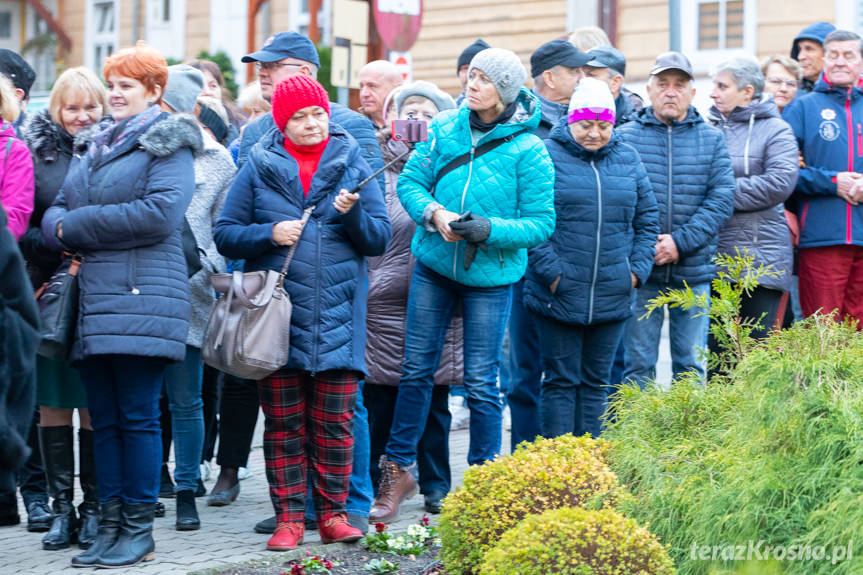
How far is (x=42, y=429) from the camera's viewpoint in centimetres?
595

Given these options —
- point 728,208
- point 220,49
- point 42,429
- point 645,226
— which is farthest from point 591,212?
point 220,49

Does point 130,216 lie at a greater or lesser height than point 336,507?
greater

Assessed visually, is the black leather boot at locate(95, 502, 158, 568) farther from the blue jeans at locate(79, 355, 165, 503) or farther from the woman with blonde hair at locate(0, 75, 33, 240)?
the woman with blonde hair at locate(0, 75, 33, 240)

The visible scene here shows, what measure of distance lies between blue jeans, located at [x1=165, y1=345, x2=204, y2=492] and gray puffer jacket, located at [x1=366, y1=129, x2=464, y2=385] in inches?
36.8

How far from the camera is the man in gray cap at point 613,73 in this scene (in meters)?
7.78

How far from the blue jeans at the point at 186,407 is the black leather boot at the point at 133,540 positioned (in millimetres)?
801

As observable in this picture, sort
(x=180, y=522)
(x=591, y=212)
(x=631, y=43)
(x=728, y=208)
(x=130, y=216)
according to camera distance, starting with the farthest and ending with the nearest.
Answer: (x=631, y=43)
(x=728, y=208)
(x=591, y=212)
(x=180, y=522)
(x=130, y=216)

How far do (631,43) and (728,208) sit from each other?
12.8 m

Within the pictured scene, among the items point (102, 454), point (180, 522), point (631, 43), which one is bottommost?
point (180, 522)

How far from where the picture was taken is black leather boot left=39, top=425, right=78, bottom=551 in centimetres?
580

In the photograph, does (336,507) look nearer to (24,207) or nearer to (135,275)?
(135,275)

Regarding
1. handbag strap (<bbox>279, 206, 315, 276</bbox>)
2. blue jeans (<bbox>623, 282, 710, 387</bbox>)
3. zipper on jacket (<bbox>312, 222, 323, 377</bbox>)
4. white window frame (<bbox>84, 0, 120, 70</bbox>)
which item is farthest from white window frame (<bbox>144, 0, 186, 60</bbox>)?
zipper on jacket (<bbox>312, 222, 323, 377</bbox>)

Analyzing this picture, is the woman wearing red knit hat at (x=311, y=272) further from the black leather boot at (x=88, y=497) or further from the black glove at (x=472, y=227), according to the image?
the black leather boot at (x=88, y=497)

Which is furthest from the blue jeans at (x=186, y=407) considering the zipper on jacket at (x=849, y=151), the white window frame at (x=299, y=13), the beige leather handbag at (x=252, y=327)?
the white window frame at (x=299, y=13)
